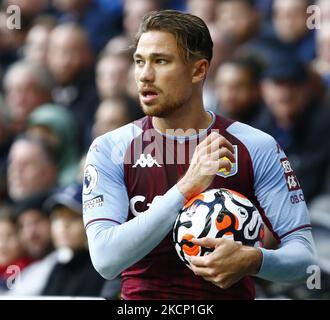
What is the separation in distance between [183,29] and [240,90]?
240 cm

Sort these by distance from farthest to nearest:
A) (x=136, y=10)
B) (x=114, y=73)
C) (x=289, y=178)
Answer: (x=136, y=10) → (x=114, y=73) → (x=289, y=178)

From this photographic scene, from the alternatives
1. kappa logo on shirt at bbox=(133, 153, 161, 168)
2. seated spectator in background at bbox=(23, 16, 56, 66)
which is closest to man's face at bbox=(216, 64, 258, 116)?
seated spectator in background at bbox=(23, 16, 56, 66)

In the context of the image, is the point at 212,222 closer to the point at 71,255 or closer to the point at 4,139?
the point at 71,255

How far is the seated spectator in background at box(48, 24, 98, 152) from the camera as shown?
24.8 feet

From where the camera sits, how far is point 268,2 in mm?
6918

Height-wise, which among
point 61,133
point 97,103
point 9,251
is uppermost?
point 97,103

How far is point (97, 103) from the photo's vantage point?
7508 millimetres

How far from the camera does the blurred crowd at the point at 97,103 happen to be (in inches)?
243

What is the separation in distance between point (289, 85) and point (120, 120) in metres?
1.25

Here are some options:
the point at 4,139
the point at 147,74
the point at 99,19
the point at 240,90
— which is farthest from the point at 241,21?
the point at 147,74

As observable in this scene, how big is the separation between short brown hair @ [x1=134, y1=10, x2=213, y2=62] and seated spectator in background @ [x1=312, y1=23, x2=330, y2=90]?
2186 mm

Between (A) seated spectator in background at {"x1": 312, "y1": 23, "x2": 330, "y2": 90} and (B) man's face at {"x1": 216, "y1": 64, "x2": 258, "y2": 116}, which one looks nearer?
(A) seated spectator in background at {"x1": 312, "y1": 23, "x2": 330, "y2": 90}

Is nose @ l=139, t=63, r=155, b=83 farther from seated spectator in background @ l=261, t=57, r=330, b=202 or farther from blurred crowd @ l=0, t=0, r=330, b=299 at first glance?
seated spectator in background @ l=261, t=57, r=330, b=202

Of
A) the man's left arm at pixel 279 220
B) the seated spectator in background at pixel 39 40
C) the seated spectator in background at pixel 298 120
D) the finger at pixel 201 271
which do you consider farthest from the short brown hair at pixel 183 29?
the seated spectator in background at pixel 39 40
